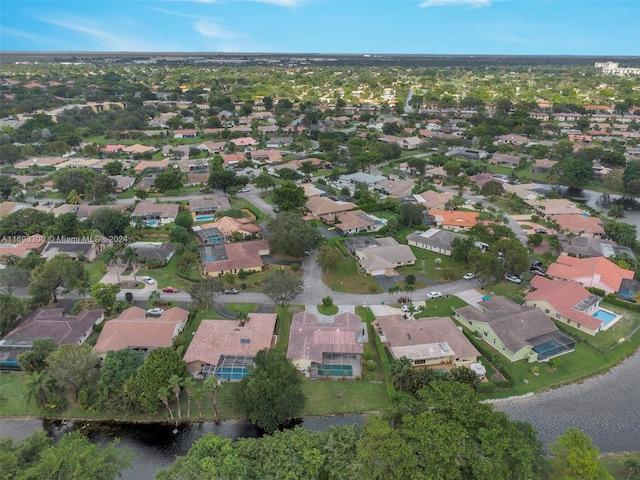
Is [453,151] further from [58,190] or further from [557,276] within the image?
[58,190]

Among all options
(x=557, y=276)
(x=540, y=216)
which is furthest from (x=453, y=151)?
(x=557, y=276)

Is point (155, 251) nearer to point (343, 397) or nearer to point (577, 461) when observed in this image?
point (343, 397)

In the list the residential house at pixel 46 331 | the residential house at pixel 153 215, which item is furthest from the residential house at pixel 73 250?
the residential house at pixel 46 331

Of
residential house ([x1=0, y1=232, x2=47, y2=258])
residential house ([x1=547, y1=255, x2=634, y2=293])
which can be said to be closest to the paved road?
residential house ([x1=547, y1=255, x2=634, y2=293])

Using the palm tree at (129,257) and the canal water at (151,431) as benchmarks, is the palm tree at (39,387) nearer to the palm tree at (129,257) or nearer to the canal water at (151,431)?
the canal water at (151,431)

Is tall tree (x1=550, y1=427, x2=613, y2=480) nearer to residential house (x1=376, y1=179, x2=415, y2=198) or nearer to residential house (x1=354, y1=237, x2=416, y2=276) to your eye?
residential house (x1=354, y1=237, x2=416, y2=276)

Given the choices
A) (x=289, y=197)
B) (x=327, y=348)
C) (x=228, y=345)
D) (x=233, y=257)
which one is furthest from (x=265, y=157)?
(x=327, y=348)

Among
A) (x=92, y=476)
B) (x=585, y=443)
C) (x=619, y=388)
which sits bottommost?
(x=619, y=388)
